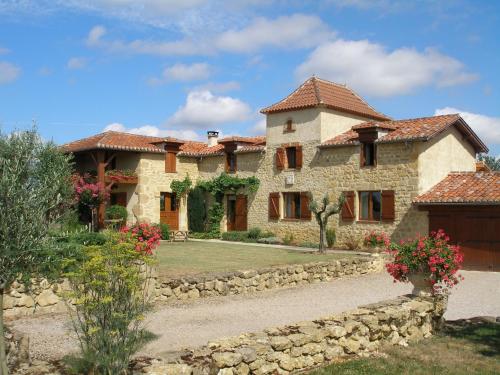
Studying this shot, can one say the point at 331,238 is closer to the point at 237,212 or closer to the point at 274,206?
the point at 274,206

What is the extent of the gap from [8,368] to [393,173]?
59.8 ft

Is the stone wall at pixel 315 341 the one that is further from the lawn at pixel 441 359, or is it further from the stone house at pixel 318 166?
the stone house at pixel 318 166

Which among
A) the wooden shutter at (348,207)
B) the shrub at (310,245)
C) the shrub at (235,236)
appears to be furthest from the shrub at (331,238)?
the shrub at (235,236)

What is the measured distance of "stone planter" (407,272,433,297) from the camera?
31.3ft

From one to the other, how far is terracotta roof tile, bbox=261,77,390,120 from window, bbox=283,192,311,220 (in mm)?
4200

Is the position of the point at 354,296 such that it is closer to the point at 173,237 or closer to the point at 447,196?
the point at 447,196

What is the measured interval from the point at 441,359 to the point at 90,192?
811 inches

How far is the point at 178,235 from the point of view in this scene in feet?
85.6

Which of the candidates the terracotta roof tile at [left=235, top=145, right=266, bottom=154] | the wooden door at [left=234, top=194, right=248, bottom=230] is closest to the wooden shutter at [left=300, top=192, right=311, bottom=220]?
the terracotta roof tile at [left=235, top=145, right=266, bottom=154]

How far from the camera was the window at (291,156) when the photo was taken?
84.7 feet

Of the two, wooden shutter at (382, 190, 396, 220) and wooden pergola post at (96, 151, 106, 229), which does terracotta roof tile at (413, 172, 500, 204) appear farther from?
wooden pergola post at (96, 151, 106, 229)

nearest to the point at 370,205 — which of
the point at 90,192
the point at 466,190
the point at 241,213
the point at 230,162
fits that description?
the point at 466,190

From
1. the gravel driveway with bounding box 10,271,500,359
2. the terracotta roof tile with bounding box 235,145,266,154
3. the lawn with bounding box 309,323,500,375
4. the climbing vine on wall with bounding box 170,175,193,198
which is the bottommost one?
the lawn with bounding box 309,323,500,375

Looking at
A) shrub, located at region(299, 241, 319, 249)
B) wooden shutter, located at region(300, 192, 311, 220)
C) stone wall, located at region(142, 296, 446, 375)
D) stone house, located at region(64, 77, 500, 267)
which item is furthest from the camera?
wooden shutter, located at region(300, 192, 311, 220)
